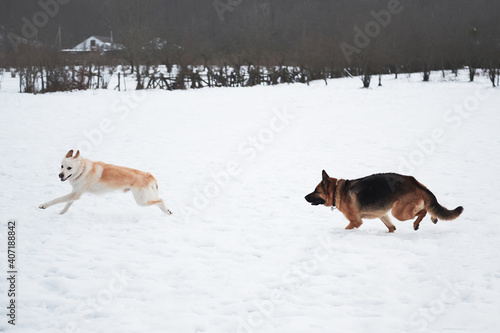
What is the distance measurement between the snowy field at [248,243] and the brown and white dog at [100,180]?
310 millimetres

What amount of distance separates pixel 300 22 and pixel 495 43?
49.1 meters

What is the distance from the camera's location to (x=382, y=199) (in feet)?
17.3

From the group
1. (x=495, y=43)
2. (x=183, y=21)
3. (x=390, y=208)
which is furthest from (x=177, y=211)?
(x=183, y=21)

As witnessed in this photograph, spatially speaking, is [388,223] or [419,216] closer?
[419,216]

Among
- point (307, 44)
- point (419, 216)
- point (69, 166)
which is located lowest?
point (419, 216)

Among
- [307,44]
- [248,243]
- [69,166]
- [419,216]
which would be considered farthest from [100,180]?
[307,44]

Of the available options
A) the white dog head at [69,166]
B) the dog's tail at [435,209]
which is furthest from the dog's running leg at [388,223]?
the white dog head at [69,166]

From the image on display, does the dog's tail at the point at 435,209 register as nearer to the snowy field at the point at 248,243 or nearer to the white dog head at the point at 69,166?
the snowy field at the point at 248,243

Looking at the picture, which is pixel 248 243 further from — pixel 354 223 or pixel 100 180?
pixel 100 180

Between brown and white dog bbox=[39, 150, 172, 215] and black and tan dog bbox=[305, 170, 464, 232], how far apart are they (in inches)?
92.9

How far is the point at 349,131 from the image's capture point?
13805 mm

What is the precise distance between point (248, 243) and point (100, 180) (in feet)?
7.74

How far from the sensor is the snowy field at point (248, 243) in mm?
3547

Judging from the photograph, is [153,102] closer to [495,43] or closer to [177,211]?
[177,211]
